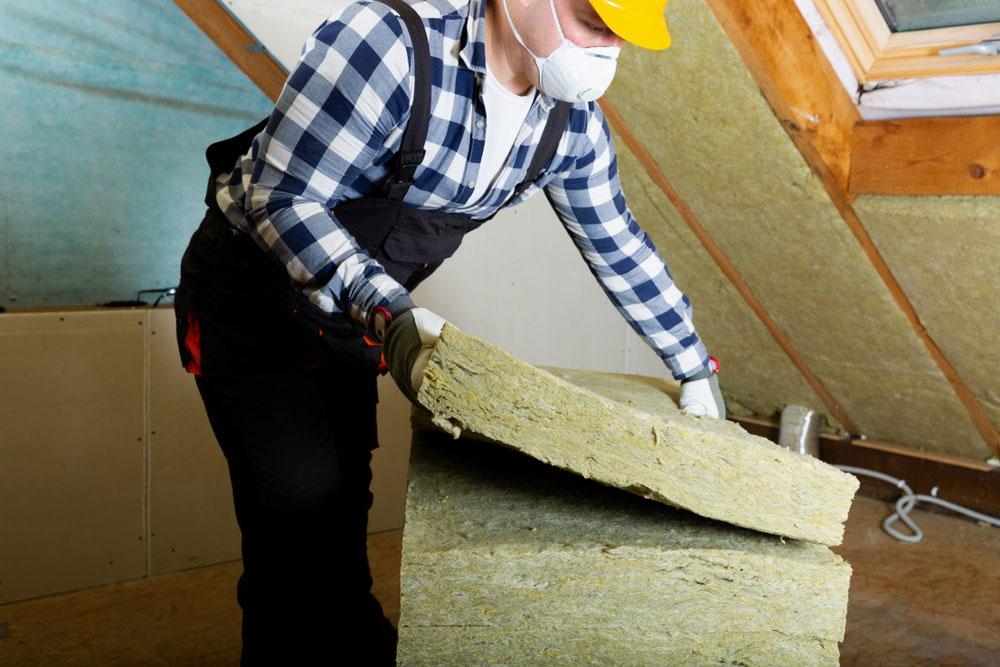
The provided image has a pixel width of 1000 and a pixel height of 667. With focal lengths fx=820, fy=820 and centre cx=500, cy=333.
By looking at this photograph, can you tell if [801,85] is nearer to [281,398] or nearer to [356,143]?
[356,143]

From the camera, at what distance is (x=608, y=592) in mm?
1021

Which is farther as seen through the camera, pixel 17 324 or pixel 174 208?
pixel 174 208

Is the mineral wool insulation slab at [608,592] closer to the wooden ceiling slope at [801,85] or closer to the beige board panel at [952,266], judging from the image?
the wooden ceiling slope at [801,85]

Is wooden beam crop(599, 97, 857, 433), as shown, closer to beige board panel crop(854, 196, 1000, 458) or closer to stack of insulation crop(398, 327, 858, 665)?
beige board panel crop(854, 196, 1000, 458)

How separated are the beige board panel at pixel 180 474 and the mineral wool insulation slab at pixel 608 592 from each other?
5.29 ft

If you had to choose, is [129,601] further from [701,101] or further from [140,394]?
[701,101]

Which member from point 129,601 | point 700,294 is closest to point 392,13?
point 129,601

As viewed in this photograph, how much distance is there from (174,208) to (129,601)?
3.94ft

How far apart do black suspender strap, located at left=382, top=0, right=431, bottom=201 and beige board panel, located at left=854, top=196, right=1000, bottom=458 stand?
1562 mm

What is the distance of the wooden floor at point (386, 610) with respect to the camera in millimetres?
2186

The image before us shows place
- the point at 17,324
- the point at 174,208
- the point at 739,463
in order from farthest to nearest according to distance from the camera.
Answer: the point at 174,208 < the point at 17,324 < the point at 739,463

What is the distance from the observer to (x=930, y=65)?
2078 millimetres

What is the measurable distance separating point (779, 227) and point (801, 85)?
2.06 ft

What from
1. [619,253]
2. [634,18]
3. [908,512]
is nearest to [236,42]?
[619,253]
